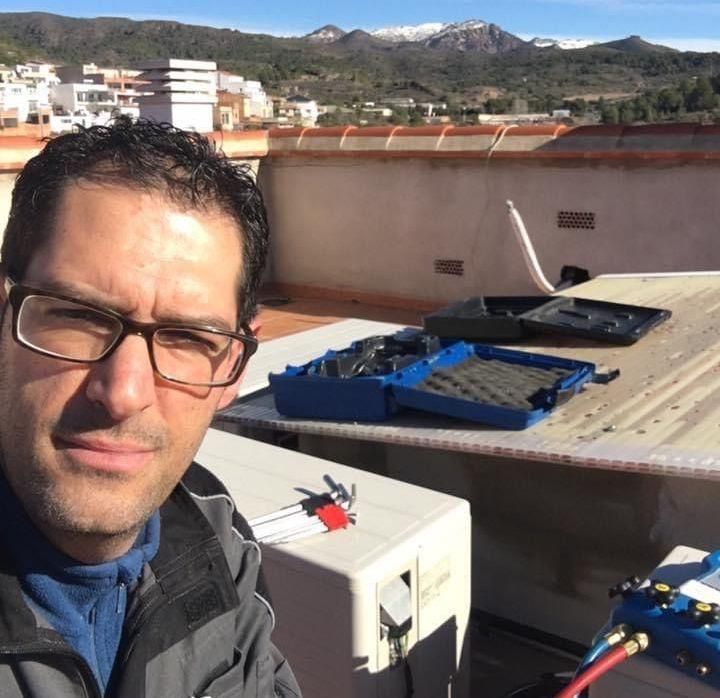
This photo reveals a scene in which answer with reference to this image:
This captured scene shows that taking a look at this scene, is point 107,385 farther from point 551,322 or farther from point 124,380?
point 551,322

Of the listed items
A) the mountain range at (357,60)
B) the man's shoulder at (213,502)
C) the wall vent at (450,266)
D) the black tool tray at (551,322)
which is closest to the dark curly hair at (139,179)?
the man's shoulder at (213,502)

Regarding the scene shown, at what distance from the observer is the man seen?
4.17 ft

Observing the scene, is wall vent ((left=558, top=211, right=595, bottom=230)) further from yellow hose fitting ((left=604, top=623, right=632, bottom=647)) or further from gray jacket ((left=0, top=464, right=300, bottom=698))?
gray jacket ((left=0, top=464, right=300, bottom=698))

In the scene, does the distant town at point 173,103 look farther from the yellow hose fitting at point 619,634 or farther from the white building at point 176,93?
the yellow hose fitting at point 619,634

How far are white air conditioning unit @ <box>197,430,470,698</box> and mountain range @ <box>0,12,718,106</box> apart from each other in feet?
160

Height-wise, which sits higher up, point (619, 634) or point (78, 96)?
point (78, 96)

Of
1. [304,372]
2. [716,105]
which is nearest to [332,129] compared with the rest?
[304,372]

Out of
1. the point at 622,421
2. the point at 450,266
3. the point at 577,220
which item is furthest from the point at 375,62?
the point at 622,421

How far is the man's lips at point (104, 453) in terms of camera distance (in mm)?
1271

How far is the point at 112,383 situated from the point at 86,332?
0.26 ft

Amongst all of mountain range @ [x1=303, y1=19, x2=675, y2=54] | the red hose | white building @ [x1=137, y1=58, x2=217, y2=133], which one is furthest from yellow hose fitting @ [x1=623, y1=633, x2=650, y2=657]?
mountain range @ [x1=303, y1=19, x2=675, y2=54]

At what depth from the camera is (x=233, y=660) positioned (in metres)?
1.65

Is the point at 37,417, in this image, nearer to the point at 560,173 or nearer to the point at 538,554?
the point at 538,554

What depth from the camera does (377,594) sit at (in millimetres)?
2205
